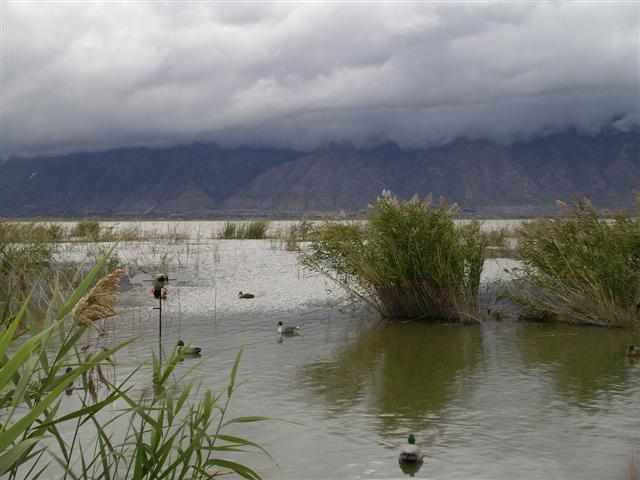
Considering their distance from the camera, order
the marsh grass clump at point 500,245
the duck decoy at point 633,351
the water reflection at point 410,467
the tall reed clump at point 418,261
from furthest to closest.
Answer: the marsh grass clump at point 500,245 < the tall reed clump at point 418,261 < the duck decoy at point 633,351 < the water reflection at point 410,467

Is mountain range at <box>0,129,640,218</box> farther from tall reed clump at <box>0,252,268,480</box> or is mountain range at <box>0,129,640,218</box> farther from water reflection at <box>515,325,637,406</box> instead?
tall reed clump at <box>0,252,268,480</box>

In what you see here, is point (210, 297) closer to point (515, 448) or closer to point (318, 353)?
point (318, 353)

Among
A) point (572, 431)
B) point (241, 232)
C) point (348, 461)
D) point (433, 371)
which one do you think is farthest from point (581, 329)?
point (241, 232)

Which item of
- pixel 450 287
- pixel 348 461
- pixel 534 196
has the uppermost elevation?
pixel 534 196

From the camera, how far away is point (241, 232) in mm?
28500

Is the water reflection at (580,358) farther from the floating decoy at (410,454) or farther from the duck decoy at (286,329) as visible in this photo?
the duck decoy at (286,329)

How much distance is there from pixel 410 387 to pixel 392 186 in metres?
159

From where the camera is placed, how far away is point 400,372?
28.5ft

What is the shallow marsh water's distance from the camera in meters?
5.71

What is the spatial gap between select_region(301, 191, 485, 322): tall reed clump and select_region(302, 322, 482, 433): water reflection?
1.66 feet

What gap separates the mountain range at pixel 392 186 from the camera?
14725 cm

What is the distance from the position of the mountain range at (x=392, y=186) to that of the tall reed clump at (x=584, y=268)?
411ft

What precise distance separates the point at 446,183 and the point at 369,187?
16.9 metres

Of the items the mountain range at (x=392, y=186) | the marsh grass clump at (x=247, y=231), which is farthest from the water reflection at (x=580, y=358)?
the mountain range at (x=392, y=186)
